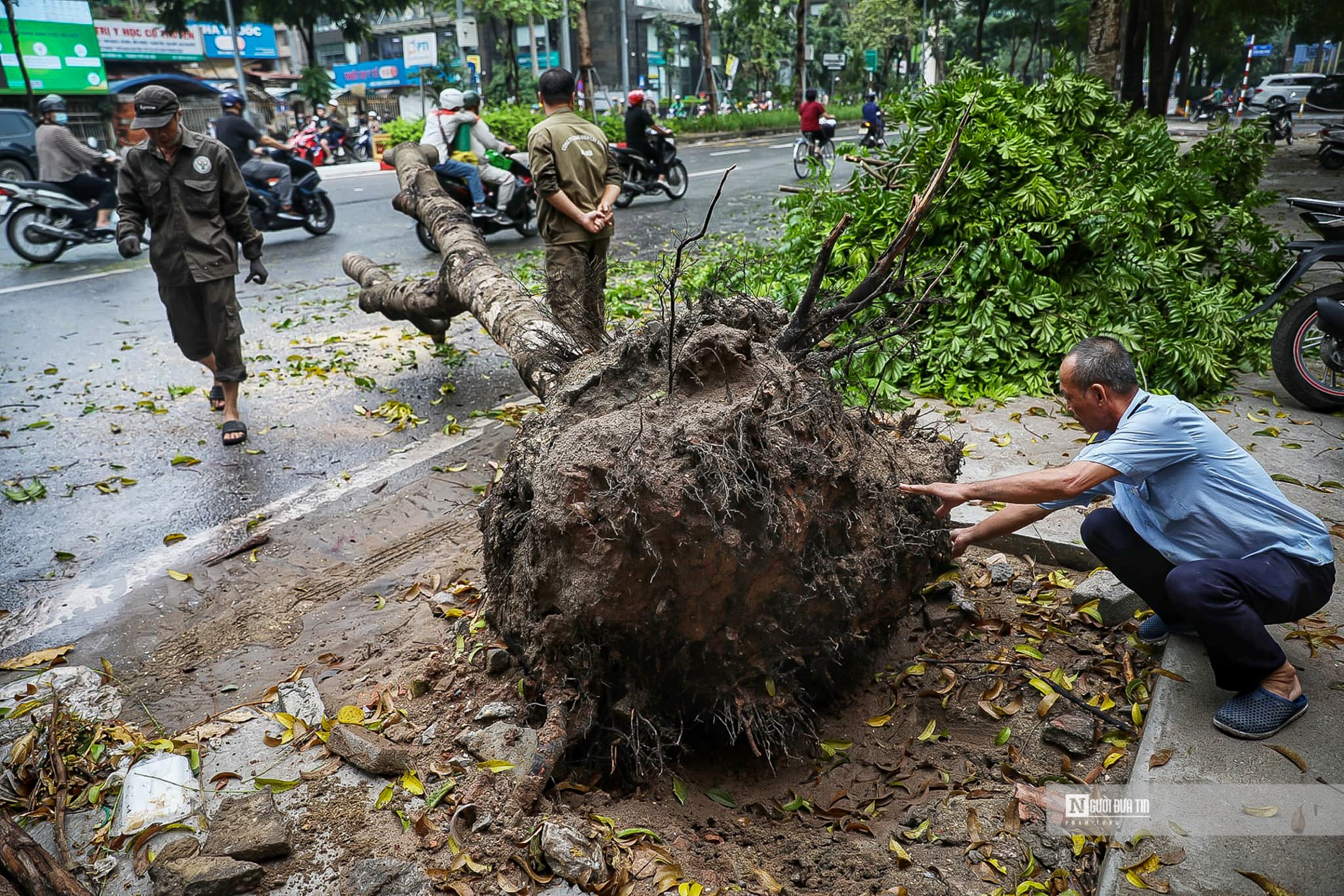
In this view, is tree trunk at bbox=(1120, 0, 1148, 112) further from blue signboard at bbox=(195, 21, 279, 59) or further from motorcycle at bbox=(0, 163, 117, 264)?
blue signboard at bbox=(195, 21, 279, 59)

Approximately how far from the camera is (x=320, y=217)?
12133 mm

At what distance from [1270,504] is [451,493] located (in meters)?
3.69

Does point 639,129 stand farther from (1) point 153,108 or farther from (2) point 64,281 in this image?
(1) point 153,108

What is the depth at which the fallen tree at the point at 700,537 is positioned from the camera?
8.09 ft

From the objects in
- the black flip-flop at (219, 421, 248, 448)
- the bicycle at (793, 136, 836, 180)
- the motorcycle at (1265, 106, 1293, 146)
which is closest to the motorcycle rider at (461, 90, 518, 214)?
the black flip-flop at (219, 421, 248, 448)

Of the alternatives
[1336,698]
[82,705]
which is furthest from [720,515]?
[82,705]

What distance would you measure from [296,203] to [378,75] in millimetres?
39682

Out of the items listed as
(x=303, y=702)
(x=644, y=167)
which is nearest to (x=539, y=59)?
(x=644, y=167)

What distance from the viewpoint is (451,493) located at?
4770 mm

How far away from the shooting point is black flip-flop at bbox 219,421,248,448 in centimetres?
543

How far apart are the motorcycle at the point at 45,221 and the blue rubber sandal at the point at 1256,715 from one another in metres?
12.4

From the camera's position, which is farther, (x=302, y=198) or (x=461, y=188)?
(x=302, y=198)

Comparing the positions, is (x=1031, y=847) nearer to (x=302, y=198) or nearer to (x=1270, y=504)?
(x=1270, y=504)

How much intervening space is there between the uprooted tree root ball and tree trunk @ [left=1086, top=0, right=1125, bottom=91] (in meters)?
11.1
